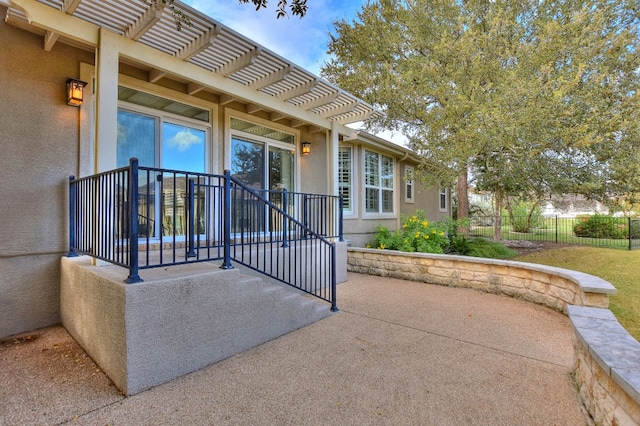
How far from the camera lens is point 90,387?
8.38 ft

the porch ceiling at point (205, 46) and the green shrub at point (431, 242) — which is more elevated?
the porch ceiling at point (205, 46)

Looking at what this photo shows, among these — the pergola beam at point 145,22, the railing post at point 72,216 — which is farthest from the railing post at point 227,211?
the railing post at point 72,216

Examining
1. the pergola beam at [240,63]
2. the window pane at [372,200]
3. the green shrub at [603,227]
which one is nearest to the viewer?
the pergola beam at [240,63]

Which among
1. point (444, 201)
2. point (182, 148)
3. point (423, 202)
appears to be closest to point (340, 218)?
point (182, 148)

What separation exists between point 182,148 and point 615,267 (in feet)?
32.5

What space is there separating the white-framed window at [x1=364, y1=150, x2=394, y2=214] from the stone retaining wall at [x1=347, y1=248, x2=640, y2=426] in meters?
2.53

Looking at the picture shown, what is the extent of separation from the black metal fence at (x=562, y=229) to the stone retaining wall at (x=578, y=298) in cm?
745

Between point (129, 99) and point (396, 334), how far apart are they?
4821 millimetres

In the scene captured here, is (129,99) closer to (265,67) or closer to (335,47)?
(265,67)

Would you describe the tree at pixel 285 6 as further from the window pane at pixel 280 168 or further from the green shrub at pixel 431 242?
the green shrub at pixel 431 242

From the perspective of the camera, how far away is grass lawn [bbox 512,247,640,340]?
4.80 metres

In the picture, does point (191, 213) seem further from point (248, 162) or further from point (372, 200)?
point (372, 200)

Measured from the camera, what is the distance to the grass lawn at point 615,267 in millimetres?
4797

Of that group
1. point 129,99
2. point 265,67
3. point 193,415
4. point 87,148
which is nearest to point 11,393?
point 193,415
